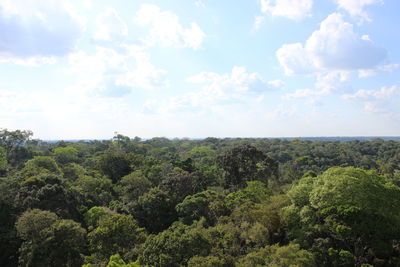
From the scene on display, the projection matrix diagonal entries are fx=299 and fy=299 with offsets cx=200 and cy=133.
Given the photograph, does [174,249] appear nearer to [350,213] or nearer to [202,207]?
[202,207]

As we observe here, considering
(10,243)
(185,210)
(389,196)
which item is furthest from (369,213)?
(10,243)

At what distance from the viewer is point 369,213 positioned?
16.5 metres

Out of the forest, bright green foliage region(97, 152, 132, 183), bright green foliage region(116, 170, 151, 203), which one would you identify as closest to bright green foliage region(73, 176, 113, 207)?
the forest

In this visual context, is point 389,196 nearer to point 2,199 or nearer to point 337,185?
point 337,185

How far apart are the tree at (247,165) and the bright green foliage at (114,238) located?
632 inches

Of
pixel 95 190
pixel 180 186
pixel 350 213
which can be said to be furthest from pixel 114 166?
pixel 350 213

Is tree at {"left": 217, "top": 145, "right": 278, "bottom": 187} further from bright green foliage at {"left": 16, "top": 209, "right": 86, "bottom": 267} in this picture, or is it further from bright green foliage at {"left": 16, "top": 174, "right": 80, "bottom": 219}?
bright green foliage at {"left": 16, "top": 209, "right": 86, "bottom": 267}

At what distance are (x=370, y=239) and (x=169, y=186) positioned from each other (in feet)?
56.4

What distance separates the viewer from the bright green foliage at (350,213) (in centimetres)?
1617

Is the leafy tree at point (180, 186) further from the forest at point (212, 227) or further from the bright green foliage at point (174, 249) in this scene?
the bright green foliage at point (174, 249)

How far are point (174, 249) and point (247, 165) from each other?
19.0m

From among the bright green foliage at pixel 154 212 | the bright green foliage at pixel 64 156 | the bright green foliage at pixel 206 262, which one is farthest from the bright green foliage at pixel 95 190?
the bright green foliage at pixel 64 156

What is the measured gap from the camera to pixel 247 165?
106 feet

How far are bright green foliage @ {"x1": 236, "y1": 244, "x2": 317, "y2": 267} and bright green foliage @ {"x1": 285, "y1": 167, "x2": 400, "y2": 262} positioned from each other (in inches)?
149
